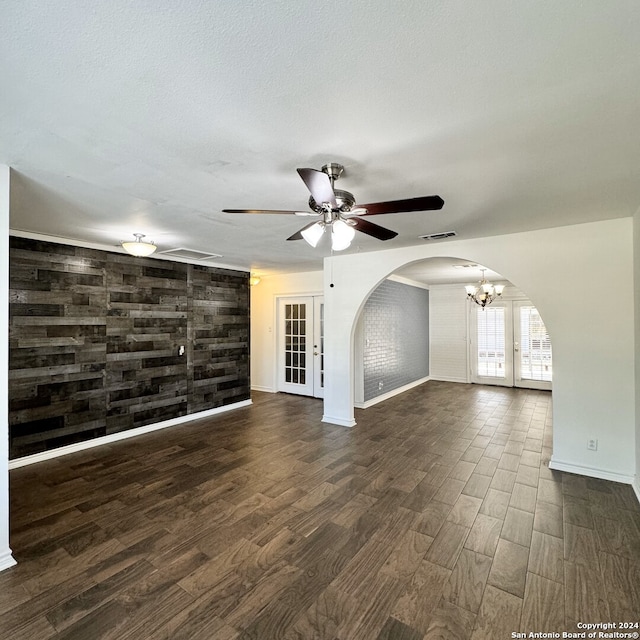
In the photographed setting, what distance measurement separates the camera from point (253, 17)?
116cm

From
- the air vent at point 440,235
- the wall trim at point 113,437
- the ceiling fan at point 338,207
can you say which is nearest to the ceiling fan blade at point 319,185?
the ceiling fan at point 338,207

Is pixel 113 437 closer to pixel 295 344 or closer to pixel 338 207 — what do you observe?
pixel 295 344

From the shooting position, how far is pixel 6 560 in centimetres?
227

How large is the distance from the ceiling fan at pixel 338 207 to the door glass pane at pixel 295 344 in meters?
4.85

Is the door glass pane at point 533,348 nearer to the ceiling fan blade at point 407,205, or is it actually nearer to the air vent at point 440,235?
the air vent at point 440,235

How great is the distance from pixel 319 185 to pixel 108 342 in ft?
13.1

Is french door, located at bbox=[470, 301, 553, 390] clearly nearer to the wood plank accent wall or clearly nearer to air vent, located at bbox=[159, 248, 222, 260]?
the wood plank accent wall

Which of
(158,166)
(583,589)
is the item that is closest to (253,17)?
(158,166)

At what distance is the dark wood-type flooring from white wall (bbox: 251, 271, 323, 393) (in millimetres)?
3448

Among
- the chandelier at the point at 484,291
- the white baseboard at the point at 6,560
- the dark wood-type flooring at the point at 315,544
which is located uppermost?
the chandelier at the point at 484,291

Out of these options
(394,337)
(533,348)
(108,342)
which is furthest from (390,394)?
(108,342)

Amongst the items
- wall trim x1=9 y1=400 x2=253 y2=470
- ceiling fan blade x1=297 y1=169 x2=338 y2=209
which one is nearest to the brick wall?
wall trim x1=9 y1=400 x2=253 y2=470

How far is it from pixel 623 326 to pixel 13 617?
508 cm

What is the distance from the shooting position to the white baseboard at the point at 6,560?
2246 mm
